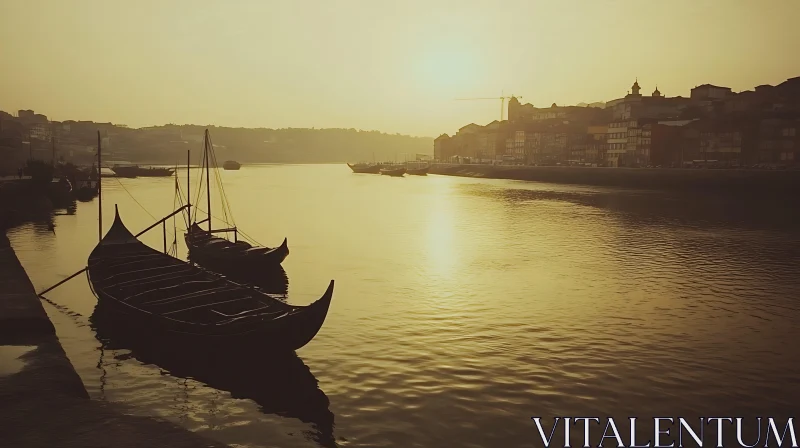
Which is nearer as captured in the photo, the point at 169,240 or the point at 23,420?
the point at 23,420

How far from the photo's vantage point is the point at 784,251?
44.6 metres

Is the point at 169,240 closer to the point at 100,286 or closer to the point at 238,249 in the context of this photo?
the point at 238,249

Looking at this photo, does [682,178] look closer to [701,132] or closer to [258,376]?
[701,132]

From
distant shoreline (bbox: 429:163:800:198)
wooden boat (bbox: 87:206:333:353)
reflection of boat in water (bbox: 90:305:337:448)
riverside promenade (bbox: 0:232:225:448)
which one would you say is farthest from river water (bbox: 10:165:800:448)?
distant shoreline (bbox: 429:163:800:198)

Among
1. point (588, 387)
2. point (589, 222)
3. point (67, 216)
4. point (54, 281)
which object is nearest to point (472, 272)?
point (588, 387)

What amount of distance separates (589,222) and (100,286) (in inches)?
2036

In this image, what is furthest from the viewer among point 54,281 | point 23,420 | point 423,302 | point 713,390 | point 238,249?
point 238,249

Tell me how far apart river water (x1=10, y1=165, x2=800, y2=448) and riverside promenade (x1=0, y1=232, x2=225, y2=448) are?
2.12 m

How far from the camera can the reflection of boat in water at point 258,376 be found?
51.6 ft

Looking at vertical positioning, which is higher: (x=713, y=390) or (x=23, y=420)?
(x=23, y=420)

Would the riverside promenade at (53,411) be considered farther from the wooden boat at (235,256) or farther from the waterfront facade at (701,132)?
the waterfront facade at (701,132)

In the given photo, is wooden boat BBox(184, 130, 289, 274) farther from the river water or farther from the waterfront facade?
the waterfront facade

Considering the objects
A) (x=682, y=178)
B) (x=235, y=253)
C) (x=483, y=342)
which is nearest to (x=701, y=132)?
(x=682, y=178)

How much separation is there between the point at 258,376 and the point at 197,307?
4217 mm
